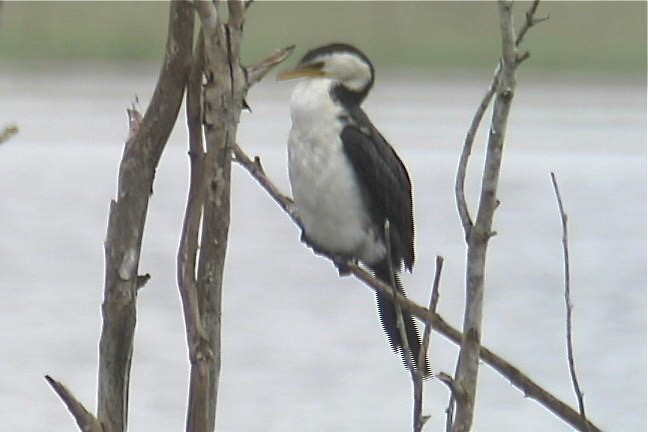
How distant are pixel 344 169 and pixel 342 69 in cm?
22

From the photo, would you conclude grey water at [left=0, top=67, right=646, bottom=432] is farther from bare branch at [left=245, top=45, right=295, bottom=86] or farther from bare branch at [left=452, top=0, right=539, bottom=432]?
bare branch at [left=452, top=0, right=539, bottom=432]

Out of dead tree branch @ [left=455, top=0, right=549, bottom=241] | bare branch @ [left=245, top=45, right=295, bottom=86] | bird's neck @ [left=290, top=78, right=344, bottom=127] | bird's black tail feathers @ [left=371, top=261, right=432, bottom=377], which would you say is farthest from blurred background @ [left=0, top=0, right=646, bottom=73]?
dead tree branch @ [left=455, top=0, right=549, bottom=241]

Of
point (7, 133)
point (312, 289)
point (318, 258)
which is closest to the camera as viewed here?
point (7, 133)

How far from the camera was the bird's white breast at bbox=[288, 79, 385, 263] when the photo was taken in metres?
3.28

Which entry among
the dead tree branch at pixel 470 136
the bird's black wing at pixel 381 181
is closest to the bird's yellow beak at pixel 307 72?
the bird's black wing at pixel 381 181

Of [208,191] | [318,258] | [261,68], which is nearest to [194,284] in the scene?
[208,191]

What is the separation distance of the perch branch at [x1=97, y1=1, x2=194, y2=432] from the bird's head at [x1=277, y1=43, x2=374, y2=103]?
1499 millimetres

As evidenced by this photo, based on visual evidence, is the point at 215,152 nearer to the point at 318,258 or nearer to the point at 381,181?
the point at 381,181

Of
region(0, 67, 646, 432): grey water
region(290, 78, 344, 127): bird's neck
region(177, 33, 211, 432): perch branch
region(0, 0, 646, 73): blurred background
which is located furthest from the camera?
region(0, 0, 646, 73): blurred background

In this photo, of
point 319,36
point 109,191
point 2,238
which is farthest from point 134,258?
point 319,36

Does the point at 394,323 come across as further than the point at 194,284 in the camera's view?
Yes

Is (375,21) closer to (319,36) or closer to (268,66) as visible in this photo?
(319,36)

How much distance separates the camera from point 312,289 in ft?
22.2

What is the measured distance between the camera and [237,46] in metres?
1.79
